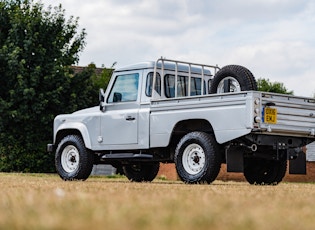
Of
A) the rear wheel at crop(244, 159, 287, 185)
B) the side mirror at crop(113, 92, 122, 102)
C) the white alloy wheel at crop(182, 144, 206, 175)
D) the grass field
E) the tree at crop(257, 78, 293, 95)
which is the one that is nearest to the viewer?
the grass field

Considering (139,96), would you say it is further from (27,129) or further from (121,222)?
(27,129)

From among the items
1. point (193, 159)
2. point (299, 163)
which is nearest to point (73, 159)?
point (193, 159)

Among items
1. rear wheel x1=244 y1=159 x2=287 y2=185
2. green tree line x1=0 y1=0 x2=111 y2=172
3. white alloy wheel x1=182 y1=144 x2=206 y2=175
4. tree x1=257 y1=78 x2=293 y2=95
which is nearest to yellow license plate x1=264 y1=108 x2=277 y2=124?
white alloy wheel x1=182 y1=144 x2=206 y2=175

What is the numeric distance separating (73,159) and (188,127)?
3.28 m

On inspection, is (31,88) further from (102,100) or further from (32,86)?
(102,100)

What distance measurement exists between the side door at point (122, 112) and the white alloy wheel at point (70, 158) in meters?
0.93

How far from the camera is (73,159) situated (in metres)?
17.1

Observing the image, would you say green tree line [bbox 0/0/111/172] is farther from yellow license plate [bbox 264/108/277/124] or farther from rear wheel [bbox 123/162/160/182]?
yellow license plate [bbox 264/108/277/124]

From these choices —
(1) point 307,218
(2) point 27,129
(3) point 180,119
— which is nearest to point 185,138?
(3) point 180,119

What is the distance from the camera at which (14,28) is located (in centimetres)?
3077

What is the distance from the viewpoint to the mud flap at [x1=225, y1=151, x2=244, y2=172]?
14.0 m

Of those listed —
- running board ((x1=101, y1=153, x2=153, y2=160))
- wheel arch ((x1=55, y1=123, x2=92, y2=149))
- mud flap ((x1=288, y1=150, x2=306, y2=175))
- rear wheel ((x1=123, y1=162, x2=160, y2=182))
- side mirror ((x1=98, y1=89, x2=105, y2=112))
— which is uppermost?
side mirror ((x1=98, y1=89, x2=105, y2=112))

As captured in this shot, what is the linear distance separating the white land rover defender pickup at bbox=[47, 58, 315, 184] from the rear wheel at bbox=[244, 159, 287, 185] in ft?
0.07

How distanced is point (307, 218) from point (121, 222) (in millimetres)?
1836
